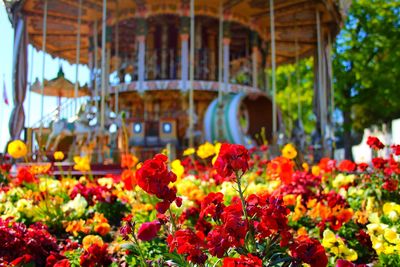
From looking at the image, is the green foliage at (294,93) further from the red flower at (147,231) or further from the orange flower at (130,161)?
the red flower at (147,231)

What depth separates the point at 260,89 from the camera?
786 inches

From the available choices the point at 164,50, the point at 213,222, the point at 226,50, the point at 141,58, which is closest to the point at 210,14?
the point at 226,50

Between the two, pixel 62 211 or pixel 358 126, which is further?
pixel 358 126

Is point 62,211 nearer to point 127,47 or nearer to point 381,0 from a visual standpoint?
point 127,47

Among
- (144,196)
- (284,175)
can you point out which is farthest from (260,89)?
(284,175)

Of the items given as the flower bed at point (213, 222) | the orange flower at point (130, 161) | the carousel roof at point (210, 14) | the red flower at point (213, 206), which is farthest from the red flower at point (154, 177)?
the carousel roof at point (210, 14)

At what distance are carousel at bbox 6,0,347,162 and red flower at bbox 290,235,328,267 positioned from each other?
1203 cm

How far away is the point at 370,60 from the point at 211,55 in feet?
35.7

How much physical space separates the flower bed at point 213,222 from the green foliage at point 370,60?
1836 centimetres

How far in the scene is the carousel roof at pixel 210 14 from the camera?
54.6ft

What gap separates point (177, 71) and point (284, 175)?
578 inches

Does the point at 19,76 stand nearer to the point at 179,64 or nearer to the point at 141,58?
the point at 141,58

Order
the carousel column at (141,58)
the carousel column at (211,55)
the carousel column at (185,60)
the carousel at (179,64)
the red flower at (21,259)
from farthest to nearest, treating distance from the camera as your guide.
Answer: the carousel column at (211,55) < the carousel column at (141,58) < the carousel column at (185,60) < the carousel at (179,64) < the red flower at (21,259)

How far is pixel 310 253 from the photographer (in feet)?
6.68
